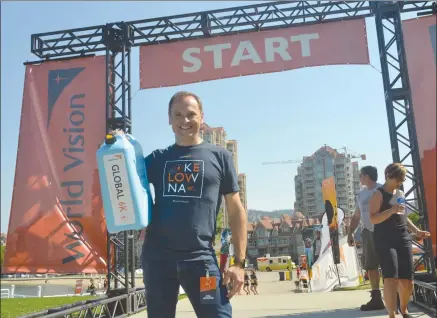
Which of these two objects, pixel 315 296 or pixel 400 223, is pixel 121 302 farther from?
pixel 400 223

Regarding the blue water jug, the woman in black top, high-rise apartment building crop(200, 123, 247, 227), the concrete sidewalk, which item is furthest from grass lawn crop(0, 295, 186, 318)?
the blue water jug

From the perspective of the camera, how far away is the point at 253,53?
6340mm

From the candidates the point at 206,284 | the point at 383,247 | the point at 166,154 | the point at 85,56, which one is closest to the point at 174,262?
the point at 206,284

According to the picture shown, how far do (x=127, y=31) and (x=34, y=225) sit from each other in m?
3.22

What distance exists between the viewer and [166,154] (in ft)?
6.18

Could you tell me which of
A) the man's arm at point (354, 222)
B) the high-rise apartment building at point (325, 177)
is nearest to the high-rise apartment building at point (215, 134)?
the high-rise apartment building at point (325, 177)

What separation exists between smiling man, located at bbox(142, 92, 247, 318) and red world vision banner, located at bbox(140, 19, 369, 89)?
15.1ft

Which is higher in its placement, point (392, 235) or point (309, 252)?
point (392, 235)

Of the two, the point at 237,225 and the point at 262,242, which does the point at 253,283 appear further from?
the point at 237,225

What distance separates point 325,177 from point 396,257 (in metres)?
3.56

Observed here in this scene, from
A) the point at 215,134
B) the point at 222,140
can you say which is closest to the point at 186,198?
the point at 215,134

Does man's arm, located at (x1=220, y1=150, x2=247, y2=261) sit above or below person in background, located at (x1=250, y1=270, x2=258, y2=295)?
above

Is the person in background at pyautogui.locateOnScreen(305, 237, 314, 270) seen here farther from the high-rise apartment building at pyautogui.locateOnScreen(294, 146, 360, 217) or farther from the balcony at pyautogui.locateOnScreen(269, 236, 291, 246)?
the high-rise apartment building at pyautogui.locateOnScreen(294, 146, 360, 217)

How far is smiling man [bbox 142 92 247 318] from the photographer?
169cm
